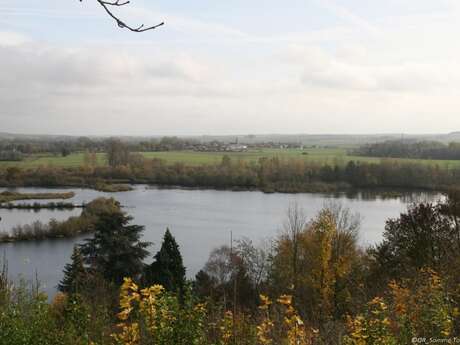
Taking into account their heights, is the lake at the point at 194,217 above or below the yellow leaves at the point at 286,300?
below

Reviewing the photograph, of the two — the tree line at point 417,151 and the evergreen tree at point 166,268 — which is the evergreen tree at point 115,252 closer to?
the evergreen tree at point 166,268

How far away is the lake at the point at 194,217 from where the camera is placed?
13472mm

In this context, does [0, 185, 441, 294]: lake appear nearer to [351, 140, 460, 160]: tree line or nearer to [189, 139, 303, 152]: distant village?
[351, 140, 460, 160]: tree line

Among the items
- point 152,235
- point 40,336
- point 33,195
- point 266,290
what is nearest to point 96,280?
point 266,290

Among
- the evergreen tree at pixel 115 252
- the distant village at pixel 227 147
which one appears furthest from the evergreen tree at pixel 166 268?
the distant village at pixel 227 147

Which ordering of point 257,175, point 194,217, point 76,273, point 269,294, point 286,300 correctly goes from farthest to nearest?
point 257,175 → point 194,217 → point 269,294 → point 76,273 → point 286,300

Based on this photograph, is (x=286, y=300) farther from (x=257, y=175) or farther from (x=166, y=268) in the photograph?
(x=257, y=175)

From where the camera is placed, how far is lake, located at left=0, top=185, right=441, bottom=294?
44.2ft

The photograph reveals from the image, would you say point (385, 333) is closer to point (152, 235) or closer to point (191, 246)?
point (191, 246)

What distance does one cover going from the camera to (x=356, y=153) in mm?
49469

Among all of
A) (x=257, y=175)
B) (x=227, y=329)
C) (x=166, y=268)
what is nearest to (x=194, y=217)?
(x=166, y=268)

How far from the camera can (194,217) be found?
19875 mm

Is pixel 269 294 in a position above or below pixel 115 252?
below

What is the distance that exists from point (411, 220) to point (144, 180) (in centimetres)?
2980
